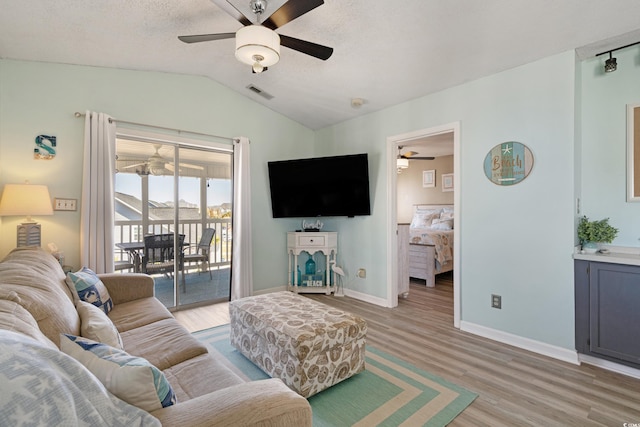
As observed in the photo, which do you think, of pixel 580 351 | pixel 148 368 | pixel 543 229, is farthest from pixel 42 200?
pixel 580 351

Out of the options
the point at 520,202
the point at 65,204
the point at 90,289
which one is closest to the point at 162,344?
the point at 90,289

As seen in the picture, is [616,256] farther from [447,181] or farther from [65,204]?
[65,204]

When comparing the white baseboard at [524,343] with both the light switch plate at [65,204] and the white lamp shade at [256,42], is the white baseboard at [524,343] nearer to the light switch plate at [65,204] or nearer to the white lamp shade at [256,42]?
the white lamp shade at [256,42]

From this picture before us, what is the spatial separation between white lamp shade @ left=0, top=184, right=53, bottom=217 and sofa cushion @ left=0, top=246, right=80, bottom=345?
97cm

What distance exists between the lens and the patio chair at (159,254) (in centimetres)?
366

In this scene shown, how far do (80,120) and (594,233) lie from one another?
16.0 ft

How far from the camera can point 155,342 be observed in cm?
186

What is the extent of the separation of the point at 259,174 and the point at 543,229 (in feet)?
11.1

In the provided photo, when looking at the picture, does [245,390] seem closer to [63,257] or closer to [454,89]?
[63,257]

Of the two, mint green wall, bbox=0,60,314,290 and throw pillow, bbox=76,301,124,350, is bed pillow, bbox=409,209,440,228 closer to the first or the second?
mint green wall, bbox=0,60,314,290

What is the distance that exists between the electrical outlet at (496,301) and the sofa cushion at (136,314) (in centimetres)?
290

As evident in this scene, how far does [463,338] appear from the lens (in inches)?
116

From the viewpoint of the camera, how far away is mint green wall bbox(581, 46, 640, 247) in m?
2.52

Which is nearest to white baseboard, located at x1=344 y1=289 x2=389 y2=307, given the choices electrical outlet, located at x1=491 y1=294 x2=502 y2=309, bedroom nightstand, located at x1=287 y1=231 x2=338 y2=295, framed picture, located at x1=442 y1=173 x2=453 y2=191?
bedroom nightstand, located at x1=287 y1=231 x2=338 y2=295
